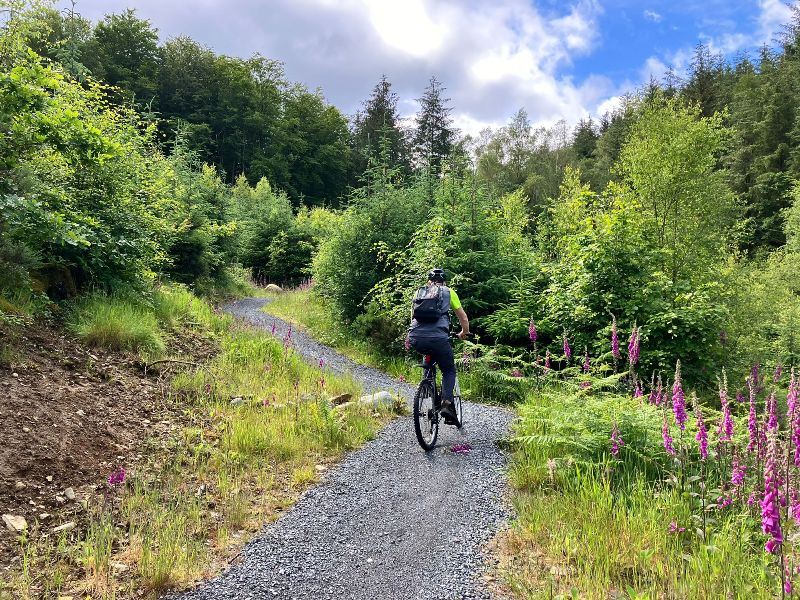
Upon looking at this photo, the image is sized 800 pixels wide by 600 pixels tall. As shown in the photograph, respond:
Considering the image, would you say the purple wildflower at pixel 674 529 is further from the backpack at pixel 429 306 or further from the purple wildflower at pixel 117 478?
the purple wildflower at pixel 117 478

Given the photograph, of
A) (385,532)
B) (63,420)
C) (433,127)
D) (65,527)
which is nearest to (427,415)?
(385,532)

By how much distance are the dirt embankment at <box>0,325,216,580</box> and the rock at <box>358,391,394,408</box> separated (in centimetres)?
290

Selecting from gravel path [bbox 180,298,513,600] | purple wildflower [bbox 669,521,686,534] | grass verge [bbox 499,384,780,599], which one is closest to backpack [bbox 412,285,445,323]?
gravel path [bbox 180,298,513,600]

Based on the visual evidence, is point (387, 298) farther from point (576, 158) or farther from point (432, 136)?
point (576, 158)

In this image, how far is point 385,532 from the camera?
13.4 feet

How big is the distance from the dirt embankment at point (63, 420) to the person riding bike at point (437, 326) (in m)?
3.27

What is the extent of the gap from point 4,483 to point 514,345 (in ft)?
29.6

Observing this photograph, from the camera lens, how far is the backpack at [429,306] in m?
5.87

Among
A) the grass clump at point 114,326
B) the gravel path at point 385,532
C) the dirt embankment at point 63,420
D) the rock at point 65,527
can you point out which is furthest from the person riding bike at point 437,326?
the grass clump at point 114,326

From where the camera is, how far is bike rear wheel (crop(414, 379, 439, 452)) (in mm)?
5934

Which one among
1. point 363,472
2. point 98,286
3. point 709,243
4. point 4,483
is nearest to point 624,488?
point 363,472

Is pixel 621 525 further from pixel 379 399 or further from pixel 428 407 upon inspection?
pixel 379 399

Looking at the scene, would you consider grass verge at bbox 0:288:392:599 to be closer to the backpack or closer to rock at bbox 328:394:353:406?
rock at bbox 328:394:353:406

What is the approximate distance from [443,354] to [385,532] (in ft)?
8.00
